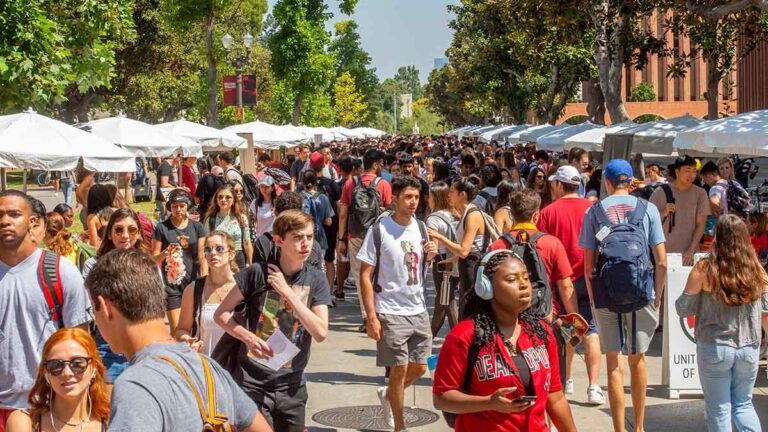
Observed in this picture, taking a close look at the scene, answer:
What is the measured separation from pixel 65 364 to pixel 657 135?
568 inches

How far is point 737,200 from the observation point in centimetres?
1206

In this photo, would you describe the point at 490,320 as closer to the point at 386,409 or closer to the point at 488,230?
the point at 386,409

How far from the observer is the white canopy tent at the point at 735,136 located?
11.4 m

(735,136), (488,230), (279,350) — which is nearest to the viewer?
(279,350)

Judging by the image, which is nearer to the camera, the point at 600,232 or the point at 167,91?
the point at 600,232

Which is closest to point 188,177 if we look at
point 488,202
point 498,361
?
point 488,202

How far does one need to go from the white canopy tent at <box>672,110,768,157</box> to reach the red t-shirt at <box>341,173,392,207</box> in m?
3.58

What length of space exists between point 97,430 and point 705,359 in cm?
376

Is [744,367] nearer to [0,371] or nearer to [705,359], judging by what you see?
[705,359]

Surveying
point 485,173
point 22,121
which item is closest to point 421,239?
point 485,173

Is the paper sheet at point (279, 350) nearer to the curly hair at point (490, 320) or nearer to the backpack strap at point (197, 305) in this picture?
the backpack strap at point (197, 305)

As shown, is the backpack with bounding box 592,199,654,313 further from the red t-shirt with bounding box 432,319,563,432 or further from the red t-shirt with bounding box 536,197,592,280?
the red t-shirt with bounding box 432,319,563,432

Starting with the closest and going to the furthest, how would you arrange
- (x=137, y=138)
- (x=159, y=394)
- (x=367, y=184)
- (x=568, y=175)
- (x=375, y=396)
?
(x=159, y=394), (x=568, y=175), (x=375, y=396), (x=367, y=184), (x=137, y=138)

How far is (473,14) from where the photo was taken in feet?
154
